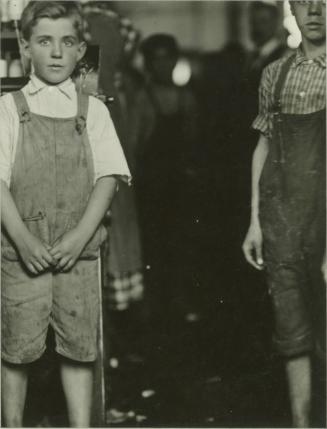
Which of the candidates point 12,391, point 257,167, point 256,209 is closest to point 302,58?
point 257,167

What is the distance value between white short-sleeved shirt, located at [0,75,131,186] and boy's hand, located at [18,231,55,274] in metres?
0.15

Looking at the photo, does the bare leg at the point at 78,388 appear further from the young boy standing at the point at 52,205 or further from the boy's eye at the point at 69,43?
the boy's eye at the point at 69,43

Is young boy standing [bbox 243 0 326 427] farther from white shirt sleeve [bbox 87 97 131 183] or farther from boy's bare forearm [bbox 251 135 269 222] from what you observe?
white shirt sleeve [bbox 87 97 131 183]

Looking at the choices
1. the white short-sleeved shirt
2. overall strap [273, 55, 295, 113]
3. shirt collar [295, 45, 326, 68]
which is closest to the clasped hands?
the white short-sleeved shirt

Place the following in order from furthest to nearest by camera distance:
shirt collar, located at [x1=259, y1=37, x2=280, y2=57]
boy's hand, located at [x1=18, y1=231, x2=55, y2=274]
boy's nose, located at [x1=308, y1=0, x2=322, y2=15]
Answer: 1. shirt collar, located at [x1=259, y1=37, x2=280, y2=57]
2. boy's nose, located at [x1=308, y1=0, x2=322, y2=15]
3. boy's hand, located at [x1=18, y1=231, x2=55, y2=274]

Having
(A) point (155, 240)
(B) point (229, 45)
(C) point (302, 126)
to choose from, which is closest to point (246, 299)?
(C) point (302, 126)

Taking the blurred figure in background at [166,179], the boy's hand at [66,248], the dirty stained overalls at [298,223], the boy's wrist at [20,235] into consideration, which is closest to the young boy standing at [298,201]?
the dirty stained overalls at [298,223]

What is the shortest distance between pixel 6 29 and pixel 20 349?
3.04ft

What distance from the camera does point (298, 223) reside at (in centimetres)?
218

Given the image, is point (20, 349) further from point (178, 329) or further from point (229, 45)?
point (229, 45)

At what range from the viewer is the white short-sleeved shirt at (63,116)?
2.09 m

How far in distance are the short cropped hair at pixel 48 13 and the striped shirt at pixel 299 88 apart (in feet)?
1.71

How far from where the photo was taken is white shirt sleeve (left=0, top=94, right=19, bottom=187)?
2.08 metres

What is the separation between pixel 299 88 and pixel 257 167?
238mm
